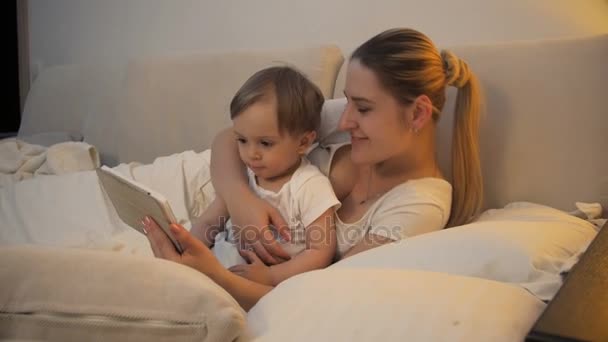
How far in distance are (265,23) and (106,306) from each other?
5.79 feet

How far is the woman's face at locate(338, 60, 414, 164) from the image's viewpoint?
120 centimetres

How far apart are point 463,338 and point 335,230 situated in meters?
0.65

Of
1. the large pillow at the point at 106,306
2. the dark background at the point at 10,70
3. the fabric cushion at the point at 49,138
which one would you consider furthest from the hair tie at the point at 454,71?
the dark background at the point at 10,70

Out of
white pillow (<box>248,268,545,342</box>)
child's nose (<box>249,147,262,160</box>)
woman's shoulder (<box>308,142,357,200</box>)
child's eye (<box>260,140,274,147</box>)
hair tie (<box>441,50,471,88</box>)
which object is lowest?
woman's shoulder (<box>308,142,357,200</box>)

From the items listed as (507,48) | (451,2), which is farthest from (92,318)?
(451,2)

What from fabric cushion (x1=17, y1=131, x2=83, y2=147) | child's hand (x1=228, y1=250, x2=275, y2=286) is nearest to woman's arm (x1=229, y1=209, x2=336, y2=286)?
child's hand (x1=228, y1=250, x2=275, y2=286)

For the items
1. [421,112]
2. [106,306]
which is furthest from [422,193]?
[106,306]

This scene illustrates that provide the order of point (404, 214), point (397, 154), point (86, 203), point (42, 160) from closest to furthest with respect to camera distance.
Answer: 1. point (404, 214)
2. point (397, 154)
3. point (86, 203)
4. point (42, 160)

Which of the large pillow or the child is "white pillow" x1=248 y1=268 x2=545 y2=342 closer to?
the large pillow

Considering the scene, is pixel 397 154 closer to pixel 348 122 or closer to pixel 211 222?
pixel 348 122

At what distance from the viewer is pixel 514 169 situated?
131 cm

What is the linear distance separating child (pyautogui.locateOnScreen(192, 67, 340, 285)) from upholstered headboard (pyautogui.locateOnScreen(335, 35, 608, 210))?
325mm

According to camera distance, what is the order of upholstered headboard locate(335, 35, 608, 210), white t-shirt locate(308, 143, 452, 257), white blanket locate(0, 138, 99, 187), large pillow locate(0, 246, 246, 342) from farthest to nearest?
white blanket locate(0, 138, 99, 187) → upholstered headboard locate(335, 35, 608, 210) → white t-shirt locate(308, 143, 452, 257) → large pillow locate(0, 246, 246, 342)

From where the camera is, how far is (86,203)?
5.07 ft
